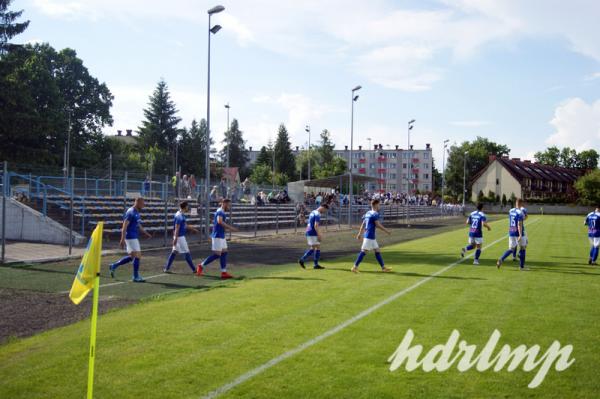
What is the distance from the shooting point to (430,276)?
1357 centimetres

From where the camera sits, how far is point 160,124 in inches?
3147

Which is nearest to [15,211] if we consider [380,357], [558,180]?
[380,357]

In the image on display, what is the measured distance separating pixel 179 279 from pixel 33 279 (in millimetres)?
3413

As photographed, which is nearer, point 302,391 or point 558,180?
point 302,391

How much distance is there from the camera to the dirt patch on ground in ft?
26.9

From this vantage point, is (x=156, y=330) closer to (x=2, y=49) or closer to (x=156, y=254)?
(x=156, y=254)

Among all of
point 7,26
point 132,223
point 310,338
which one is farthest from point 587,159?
point 310,338

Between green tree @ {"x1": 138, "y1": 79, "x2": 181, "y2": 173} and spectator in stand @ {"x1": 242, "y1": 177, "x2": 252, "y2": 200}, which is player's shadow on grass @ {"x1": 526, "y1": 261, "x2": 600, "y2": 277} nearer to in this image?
spectator in stand @ {"x1": 242, "y1": 177, "x2": 252, "y2": 200}

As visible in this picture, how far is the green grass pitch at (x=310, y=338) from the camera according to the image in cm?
545

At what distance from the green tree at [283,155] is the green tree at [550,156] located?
247 feet

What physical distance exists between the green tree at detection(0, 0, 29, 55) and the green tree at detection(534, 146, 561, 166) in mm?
130830

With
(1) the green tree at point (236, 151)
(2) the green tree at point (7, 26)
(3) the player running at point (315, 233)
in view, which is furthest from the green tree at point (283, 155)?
(3) the player running at point (315, 233)

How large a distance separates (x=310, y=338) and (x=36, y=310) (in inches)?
207

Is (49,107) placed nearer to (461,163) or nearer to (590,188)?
(590,188)
